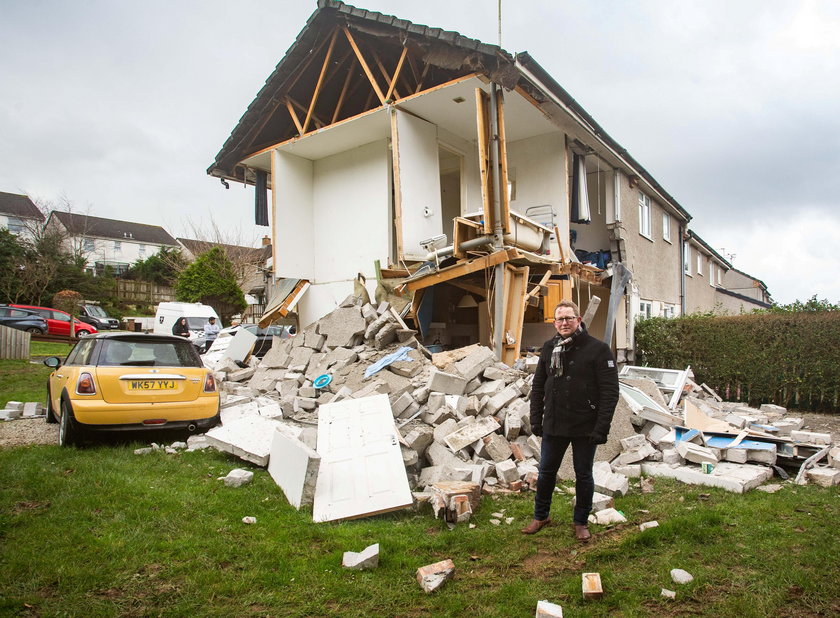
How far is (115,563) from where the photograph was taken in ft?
10.9

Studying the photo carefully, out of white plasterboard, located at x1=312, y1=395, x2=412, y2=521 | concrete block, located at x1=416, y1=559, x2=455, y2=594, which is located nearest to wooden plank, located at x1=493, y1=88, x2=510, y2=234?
white plasterboard, located at x1=312, y1=395, x2=412, y2=521

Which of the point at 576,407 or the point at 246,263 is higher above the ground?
the point at 246,263

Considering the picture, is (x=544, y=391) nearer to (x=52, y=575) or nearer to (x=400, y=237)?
(x=52, y=575)

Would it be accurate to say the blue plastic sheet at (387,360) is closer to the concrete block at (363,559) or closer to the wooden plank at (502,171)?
the wooden plank at (502,171)

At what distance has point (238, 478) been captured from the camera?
5031mm

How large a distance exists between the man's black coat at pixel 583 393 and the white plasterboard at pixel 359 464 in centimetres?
145

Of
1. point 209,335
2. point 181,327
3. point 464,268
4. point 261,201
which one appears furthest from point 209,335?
point 464,268

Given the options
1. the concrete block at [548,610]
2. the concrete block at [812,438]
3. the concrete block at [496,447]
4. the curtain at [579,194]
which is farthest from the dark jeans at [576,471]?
the curtain at [579,194]

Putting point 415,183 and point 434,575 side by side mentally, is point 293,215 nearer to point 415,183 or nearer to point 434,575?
point 415,183

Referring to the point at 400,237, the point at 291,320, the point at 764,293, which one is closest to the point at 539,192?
the point at 400,237

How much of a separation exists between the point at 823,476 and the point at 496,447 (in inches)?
129

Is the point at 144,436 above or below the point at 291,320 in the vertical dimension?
below

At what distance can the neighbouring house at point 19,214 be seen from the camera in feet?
109

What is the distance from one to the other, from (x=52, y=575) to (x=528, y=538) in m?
3.16
